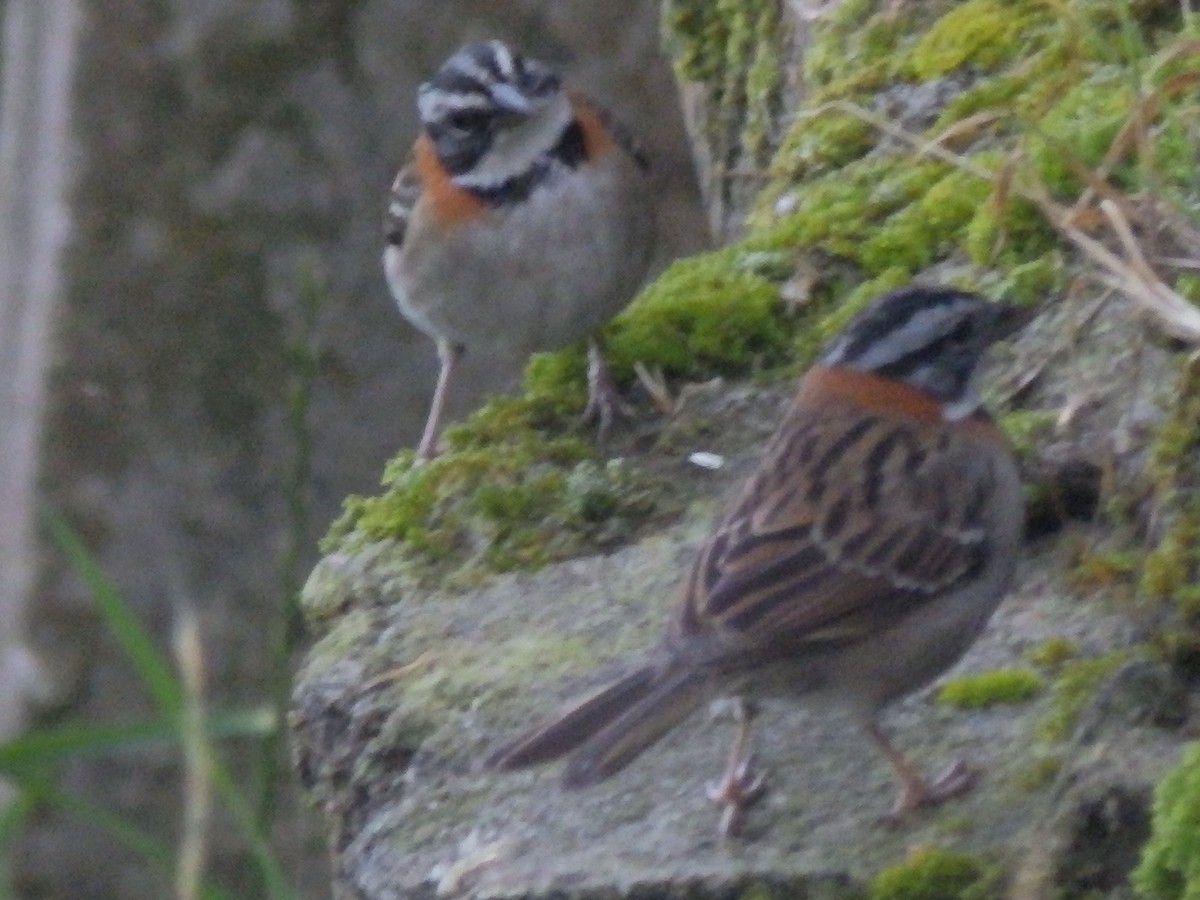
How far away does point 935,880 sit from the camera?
11.4 feet

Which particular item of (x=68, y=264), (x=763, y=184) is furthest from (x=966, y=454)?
(x=68, y=264)

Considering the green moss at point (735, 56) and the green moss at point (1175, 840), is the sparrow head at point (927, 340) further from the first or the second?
the green moss at point (735, 56)

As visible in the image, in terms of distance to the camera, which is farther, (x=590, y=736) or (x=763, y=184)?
(x=763, y=184)

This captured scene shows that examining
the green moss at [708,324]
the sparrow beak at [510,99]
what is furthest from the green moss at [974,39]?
the sparrow beak at [510,99]

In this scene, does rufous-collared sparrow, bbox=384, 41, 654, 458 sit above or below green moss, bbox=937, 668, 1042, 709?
above

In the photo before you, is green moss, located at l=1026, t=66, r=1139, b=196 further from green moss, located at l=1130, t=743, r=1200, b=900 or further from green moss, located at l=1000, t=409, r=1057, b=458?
green moss, located at l=1130, t=743, r=1200, b=900

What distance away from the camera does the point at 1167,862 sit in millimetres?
3258

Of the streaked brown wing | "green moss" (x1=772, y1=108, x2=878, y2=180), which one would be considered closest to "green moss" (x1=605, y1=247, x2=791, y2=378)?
"green moss" (x1=772, y1=108, x2=878, y2=180)

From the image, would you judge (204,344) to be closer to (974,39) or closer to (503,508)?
(974,39)

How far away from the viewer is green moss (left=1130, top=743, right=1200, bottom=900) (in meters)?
3.21

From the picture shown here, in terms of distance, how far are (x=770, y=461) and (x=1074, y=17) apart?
55.8 inches

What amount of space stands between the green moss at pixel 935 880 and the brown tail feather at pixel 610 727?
45 centimetres

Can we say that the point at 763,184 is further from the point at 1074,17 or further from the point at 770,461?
the point at 770,461

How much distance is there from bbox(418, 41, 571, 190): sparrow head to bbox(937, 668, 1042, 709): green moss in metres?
2.33
